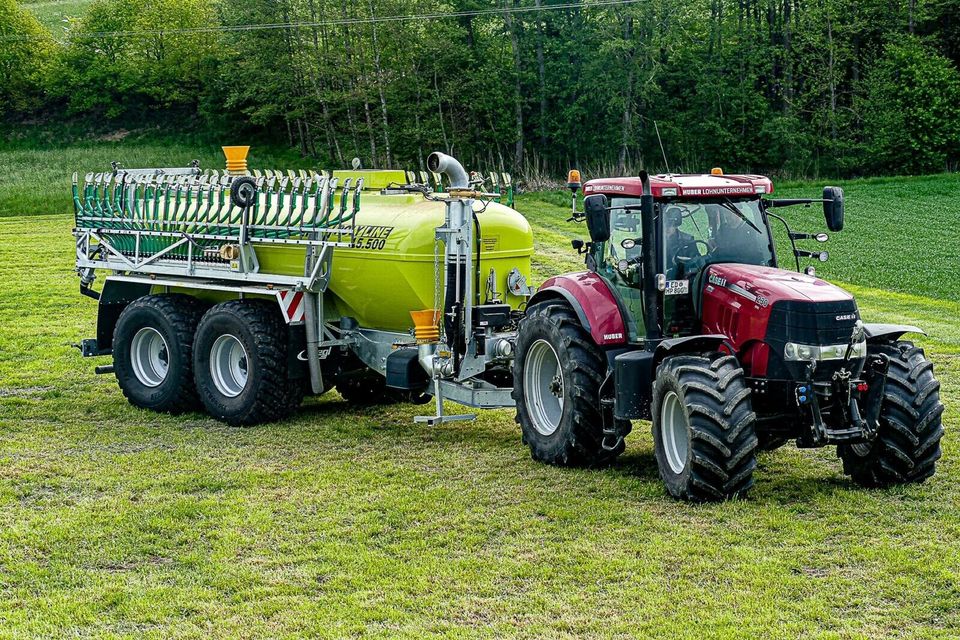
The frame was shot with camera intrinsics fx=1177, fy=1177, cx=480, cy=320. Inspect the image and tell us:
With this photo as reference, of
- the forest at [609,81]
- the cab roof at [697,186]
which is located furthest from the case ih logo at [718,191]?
the forest at [609,81]

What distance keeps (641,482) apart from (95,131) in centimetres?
6867

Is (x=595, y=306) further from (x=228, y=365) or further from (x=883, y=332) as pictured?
(x=228, y=365)

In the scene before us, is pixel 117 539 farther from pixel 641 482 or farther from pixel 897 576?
pixel 897 576

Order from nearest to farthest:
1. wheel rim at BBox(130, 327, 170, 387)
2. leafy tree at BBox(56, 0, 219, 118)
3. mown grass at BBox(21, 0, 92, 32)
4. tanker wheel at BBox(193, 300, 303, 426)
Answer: tanker wheel at BBox(193, 300, 303, 426)
wheel rim at BBox(130, 327, 170, 387)
leafy tree at BBox(56, 0, 219, 118)
mown grass at BBox(21, 0, 92, 32)

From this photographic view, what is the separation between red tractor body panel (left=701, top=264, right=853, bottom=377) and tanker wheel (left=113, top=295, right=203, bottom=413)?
6.46 m

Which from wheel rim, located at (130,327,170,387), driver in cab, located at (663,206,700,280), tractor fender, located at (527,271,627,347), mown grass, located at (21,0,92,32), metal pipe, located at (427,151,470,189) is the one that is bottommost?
wheel rim, located at (130,327,170,387)

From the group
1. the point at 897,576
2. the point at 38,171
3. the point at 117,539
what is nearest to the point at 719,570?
the point at 897,576

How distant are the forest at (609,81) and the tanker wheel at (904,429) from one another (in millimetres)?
49955

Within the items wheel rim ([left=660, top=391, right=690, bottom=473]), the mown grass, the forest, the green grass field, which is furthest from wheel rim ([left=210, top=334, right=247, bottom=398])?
the mown grass

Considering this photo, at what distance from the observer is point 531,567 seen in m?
7.46

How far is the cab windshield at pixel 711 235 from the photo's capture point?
9414mm

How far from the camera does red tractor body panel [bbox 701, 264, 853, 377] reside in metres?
8.62

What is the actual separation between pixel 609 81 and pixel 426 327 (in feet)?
176

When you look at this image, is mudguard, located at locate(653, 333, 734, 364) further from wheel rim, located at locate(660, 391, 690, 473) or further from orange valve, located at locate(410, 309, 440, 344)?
orange valve, located at locate(410, 309, 440, 344)
